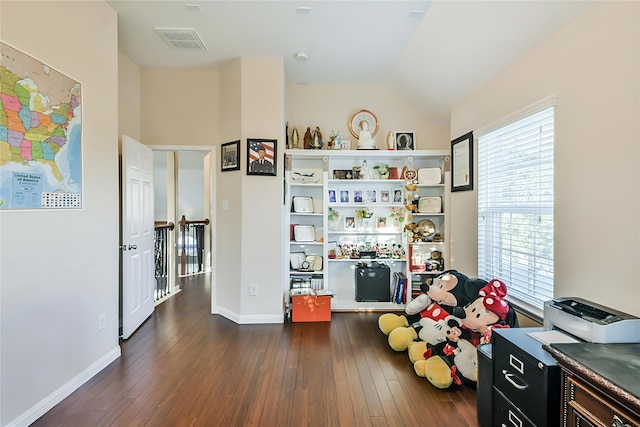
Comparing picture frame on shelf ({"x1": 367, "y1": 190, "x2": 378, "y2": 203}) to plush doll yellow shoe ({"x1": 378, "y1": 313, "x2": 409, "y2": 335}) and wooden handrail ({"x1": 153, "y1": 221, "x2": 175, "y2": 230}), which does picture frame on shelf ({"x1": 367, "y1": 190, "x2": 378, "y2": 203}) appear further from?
wooden handrail ({"x1": 153, "y1": 221, "x2": 175, "y2": 230})

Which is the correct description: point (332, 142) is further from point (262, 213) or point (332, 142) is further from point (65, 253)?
point (65, 253)

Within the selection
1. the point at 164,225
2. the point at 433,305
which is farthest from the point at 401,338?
the point at 164,225

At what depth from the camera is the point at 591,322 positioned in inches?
52.3

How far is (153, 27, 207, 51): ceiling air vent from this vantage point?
113 inches

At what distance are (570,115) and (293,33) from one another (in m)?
2.37

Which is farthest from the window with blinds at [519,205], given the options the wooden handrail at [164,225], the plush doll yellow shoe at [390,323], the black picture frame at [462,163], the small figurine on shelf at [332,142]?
the wooden handrail at [164,225]

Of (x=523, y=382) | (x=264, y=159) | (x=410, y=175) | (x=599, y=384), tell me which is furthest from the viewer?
(x=410, y=175)

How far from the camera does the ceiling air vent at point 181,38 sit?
287 centimetres

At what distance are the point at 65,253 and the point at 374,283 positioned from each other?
3.04 meters

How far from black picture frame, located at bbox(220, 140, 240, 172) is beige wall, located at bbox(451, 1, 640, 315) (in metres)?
2.78

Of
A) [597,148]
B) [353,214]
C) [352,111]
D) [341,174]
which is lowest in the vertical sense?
[353,214]

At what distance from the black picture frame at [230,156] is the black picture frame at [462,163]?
95.7 inches

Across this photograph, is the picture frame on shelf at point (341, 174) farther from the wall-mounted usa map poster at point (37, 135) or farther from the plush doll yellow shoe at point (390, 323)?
the wall-mounted usa map poster at point (37, 135)

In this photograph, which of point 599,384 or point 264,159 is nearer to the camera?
point 599,384
